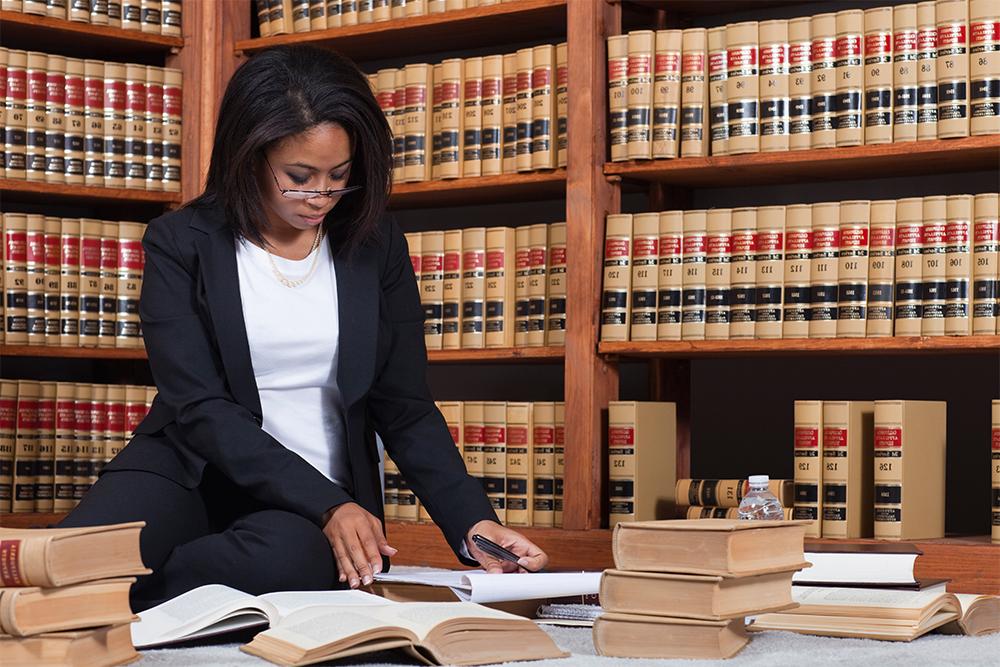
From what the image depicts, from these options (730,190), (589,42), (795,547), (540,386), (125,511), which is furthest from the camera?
(540,386)

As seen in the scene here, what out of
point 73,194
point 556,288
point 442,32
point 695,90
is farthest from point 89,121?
point 695,90

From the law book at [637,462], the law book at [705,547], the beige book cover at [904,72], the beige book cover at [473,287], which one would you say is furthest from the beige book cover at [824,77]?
the law book at [705,547]

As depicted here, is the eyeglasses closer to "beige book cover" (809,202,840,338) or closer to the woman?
the woman

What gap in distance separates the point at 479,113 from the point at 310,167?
1.00 m

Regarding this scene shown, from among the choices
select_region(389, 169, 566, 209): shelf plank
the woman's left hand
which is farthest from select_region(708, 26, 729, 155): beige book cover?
the woman's left hand

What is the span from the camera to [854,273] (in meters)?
2.63

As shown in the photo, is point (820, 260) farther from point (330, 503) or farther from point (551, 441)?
point (330, 503)

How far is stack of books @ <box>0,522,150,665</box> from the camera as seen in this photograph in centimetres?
147

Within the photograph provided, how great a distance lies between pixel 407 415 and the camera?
231cm

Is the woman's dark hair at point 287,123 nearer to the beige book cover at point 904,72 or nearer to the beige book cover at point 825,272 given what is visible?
the beige book cover at point 825,272

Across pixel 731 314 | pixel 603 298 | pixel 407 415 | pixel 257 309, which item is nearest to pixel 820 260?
pixel 731 314

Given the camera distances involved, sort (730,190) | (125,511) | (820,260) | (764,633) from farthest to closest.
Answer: (730,190)
(820,260)
(125,511)
(764,633)

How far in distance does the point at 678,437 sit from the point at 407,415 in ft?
3.01

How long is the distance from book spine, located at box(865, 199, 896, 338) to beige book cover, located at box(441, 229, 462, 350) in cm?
89
